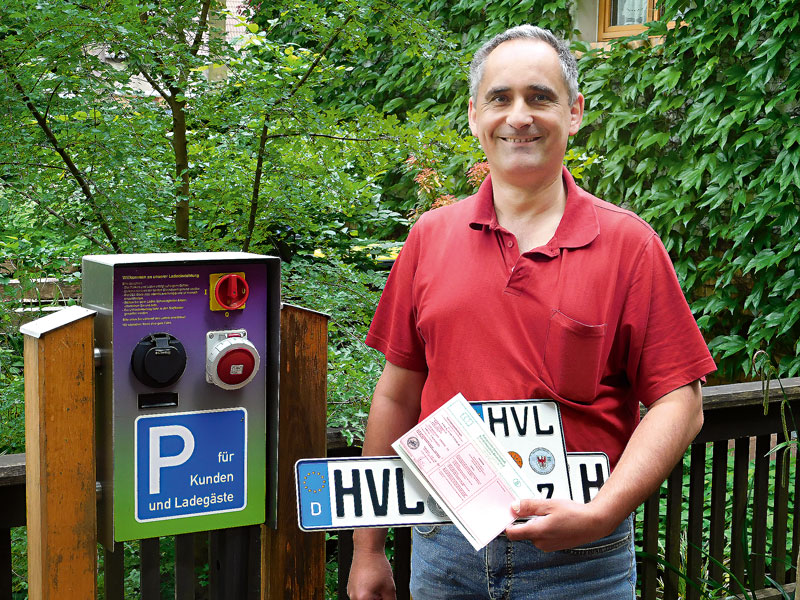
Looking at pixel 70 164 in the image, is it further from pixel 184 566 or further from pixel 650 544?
pixel 650 544

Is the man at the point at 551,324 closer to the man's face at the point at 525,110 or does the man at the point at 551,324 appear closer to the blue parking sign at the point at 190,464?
the man's face at the point at 525,110

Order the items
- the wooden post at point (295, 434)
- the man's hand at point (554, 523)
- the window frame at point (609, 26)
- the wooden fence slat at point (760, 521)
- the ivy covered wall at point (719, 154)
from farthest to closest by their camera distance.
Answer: the window frame at point (609, 26), the ivy covered wall at point (719, 154), the wooden fence slat at point (760, 521), the wooden post at point (295, 434), the man's hand at point (554, 523)

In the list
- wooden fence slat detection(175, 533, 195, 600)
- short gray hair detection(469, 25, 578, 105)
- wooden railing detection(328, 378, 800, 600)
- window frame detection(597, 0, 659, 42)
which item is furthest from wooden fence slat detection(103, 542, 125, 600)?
window frame detection(597, 0, 659, 42)

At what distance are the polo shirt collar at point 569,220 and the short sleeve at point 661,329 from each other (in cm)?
Answer: 11

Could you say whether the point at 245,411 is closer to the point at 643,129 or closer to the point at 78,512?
the point at 78,512

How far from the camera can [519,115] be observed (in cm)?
162

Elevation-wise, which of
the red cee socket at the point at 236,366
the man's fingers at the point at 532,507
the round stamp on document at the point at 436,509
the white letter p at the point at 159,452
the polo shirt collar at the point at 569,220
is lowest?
the round stamp on document at the point at 436,509

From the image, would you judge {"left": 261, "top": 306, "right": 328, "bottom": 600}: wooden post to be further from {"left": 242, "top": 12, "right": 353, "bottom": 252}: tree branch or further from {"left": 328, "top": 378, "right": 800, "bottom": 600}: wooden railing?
{"left": 328, "top": 378, "right": 800, "bottom": 600}: wooden railing

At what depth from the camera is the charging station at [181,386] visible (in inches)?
62.3

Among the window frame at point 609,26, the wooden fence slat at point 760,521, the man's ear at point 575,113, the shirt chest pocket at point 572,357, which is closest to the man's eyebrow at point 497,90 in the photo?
the man's ear at point 575,113

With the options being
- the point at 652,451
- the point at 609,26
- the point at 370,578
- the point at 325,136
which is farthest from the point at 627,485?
the point at 609,26

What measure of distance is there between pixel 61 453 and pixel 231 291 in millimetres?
437

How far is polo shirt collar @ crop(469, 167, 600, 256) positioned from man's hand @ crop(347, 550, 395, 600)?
2.48 ft

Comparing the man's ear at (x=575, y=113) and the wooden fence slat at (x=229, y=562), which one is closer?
the man's ear at (x=575, y=113)
